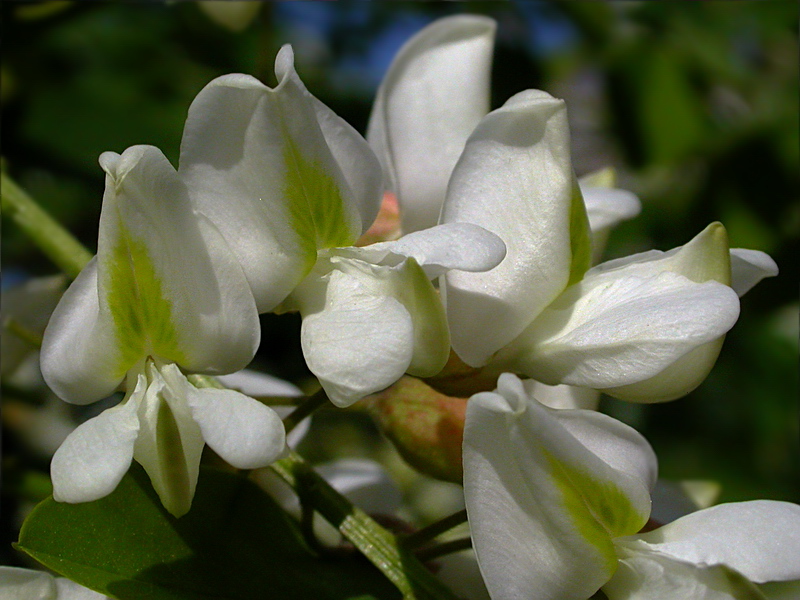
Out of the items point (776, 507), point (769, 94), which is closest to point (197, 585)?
point (776, 507)

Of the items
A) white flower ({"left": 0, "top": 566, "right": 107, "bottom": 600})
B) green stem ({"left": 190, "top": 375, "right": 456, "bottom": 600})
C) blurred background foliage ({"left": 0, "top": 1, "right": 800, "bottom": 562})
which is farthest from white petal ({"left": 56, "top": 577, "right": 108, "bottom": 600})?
blurred background foliage ({"left": 0, "top": 1, "right": 800, "bottom": 562})

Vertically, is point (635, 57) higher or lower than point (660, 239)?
higher

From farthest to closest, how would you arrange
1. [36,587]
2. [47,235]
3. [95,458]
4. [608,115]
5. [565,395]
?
1. [608,115]
2. [47,235]
3. [565,395]
4. [36,587]
5. [95,458]

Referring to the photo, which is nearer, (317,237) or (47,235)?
(317,237)

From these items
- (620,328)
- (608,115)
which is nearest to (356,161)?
(620,328)

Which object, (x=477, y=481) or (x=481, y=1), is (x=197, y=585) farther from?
(x=481, y=1)

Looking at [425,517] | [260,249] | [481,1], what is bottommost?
[425,517]

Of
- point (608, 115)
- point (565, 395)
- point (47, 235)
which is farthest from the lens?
point (608, 115)

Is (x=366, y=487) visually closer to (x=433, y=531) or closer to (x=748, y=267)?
(x=433, y=531)
